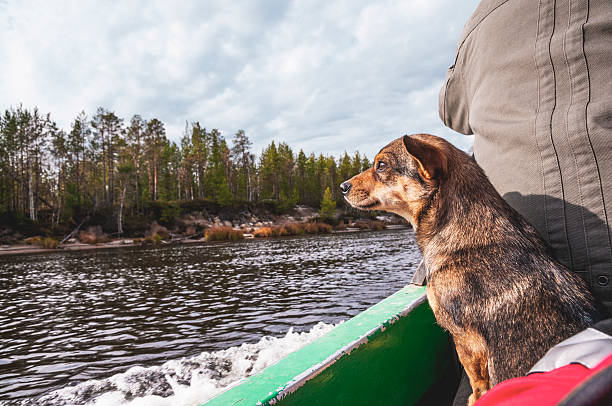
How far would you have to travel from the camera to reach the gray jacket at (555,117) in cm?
169

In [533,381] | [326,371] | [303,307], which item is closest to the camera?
[533,381]

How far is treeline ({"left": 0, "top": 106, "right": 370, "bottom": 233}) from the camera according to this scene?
49.7m

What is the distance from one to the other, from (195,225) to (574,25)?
183ft

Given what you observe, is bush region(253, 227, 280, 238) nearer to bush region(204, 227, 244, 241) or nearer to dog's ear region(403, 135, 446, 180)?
bush region(204, 227, 244, 241)

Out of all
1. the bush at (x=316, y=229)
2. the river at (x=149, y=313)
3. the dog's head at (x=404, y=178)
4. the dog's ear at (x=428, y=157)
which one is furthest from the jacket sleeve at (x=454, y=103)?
the bush at (x=316, y=229)

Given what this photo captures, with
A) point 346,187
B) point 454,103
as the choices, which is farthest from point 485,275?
point 346,187

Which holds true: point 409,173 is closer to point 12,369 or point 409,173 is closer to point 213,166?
point 12,369

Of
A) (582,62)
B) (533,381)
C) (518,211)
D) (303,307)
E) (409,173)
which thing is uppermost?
(582,62)

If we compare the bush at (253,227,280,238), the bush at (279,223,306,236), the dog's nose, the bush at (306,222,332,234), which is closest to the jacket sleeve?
the dog's nose

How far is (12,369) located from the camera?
22.5ft

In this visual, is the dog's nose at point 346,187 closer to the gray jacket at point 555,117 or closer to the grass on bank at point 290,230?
the gray jacket at point 555,117

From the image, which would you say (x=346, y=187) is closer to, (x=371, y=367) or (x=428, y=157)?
(x=428, y=157)

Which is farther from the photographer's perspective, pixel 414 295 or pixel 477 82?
pixel 414 295

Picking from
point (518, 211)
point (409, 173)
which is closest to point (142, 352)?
point (409, 173)
